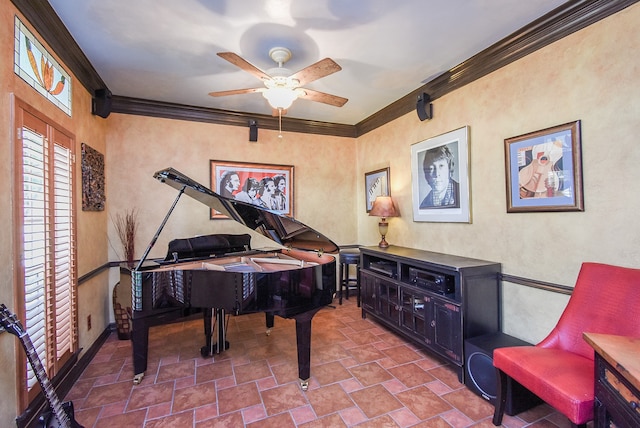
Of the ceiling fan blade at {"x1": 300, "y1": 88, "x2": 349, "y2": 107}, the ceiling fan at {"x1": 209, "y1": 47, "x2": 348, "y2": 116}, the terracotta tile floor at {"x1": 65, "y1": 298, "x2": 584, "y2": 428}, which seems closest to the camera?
the terracotta tile floor at {"x1": 65, "y1": 298, "x2": 584, "y2": 428}

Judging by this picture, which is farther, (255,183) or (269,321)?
(255,183)

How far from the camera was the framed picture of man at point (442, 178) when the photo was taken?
9.30ft

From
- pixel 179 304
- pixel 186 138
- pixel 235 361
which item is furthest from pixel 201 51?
pixel 235 361

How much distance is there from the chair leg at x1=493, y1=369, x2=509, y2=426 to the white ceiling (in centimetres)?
244

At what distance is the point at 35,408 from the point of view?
1764mm

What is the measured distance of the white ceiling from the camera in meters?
1.97

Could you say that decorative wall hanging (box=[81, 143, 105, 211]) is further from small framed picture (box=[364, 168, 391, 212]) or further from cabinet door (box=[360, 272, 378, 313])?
small framed picture (box=[364, 168, 391, 212])

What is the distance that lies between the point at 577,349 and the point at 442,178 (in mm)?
1840

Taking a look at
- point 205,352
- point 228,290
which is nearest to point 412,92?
point 228,290

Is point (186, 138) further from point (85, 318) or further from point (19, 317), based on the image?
point (19, 317)

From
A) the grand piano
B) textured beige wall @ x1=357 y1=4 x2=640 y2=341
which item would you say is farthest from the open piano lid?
textured beige wall @ x1=357 y1=4 x2=640 y2=341

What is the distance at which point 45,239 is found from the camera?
1.94 m

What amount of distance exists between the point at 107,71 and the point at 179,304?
2390mm

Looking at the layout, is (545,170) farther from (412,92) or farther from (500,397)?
(412,92)
